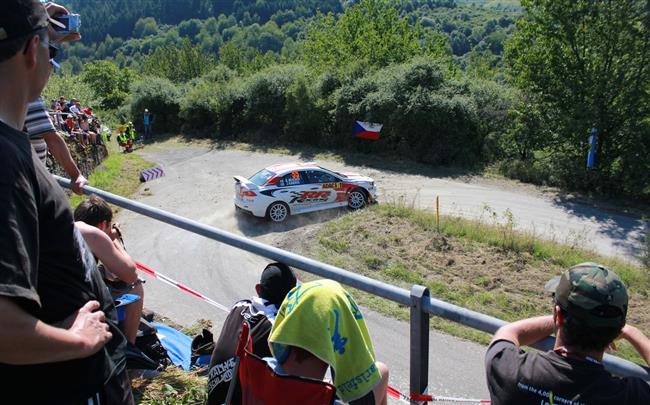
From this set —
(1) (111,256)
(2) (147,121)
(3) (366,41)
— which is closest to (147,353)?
(1) (111,256)

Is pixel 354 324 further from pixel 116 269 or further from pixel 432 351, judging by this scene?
pixel 432 351

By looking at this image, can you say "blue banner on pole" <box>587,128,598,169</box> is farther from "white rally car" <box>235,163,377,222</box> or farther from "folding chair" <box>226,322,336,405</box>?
"folding chair" <box>226,322,336,405</box>

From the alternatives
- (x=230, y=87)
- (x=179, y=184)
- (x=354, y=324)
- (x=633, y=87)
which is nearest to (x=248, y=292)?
(x=354, y=324)

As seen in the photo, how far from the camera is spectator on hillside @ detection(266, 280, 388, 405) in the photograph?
222 cm

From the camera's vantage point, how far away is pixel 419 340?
262 centimetres

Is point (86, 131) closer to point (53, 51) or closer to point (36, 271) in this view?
point (53, 51)

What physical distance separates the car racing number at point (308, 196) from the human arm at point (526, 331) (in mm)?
15400

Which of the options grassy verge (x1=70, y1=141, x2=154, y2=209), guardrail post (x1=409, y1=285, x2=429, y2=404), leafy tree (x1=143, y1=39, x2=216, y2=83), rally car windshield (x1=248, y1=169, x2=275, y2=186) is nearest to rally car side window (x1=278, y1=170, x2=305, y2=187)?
rally car windshield (x1=248, y1=169, x2=275, y2=186)

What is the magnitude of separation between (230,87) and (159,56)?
40600 millimetres

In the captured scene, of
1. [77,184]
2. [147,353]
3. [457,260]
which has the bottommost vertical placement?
[457,260]

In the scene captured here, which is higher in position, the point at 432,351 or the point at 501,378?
the point at 501,378

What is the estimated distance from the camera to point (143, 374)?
3.95m

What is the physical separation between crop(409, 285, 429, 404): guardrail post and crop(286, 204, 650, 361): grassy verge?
869 cm

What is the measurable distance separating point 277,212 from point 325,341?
15633 mm
